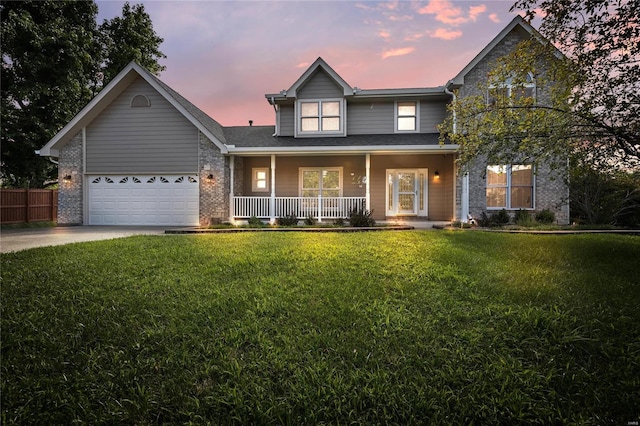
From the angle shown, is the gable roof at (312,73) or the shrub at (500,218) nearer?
the shrub at (500,218)

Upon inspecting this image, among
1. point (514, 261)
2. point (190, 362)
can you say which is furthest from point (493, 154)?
point (190, 362)

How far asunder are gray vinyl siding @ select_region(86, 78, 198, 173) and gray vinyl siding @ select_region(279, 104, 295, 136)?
377 centimetres

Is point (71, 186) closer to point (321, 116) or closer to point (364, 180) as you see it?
point (321, 116)

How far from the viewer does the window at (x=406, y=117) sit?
13.1 m

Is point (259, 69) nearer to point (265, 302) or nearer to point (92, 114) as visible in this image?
point (92, 114)

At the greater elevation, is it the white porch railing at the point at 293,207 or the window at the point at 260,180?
the window at the point at 260,180

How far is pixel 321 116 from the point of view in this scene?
1321 centimetres

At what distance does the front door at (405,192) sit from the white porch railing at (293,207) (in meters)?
1.97

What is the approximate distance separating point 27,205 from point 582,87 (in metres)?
20.4

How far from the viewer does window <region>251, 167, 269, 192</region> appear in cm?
1390

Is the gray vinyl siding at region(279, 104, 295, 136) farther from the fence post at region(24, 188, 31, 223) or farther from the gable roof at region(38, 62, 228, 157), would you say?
the fence post at region(24, 188, 31, 223)

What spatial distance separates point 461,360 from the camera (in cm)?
256

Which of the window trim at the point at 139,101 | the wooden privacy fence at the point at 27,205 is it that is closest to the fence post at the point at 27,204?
the wooden privacy fence at the point at 27,205

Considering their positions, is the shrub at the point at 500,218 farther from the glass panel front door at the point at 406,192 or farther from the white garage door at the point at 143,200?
the white garage door at the point at 143,200
